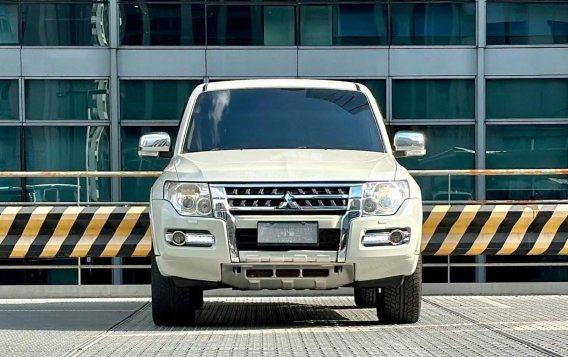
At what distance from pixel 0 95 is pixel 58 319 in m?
13.4

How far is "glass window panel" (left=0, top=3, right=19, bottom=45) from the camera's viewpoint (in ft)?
75.2

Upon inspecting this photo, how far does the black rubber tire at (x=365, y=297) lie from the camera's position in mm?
11227

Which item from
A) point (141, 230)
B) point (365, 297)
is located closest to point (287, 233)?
point (365, 297)

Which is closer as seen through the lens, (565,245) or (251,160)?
(251,160)

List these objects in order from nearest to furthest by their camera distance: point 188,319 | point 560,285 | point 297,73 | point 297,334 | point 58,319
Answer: point 297,334
point 188,319
point 58,319
point 560,285
point 297,73

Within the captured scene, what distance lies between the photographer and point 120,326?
31.3ft

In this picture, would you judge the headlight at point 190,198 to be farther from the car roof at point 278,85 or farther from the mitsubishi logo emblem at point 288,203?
the car roof at point 278,85

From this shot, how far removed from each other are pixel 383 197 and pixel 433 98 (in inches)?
580

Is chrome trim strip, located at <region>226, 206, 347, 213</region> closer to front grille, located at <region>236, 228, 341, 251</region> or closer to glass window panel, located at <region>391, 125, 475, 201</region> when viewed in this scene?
front grille, located at <region>236, 228, 341, 251</region>

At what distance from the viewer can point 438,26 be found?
75.9 ft

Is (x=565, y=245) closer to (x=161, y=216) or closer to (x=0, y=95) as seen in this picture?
(x=161, y=216)

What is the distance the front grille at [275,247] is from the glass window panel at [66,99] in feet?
48.6

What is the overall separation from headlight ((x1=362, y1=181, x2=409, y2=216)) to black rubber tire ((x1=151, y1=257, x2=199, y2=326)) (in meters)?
1.61

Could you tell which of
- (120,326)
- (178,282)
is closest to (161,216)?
(178,282)
